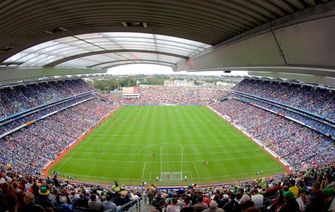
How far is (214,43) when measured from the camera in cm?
1655

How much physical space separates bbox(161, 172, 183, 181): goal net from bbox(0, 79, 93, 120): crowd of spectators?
19106 mm

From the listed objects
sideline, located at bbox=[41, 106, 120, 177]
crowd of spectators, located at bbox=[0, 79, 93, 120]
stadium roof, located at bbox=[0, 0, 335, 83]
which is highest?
stadium roof, located at bbox=[0, 0, 335, 83]

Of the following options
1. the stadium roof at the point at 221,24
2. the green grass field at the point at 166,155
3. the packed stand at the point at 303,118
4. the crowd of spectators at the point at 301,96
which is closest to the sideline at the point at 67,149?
the green grass field at the point at 166,155

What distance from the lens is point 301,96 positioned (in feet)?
154

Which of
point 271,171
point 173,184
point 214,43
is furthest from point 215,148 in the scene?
point 214,43

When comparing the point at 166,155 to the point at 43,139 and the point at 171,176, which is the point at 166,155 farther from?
the point at 43,139

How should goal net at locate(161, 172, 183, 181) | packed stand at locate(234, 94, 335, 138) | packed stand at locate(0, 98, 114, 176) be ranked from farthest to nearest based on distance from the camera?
1. packed stand at locate(234, 94, 335, 138)
2. packed stand at locate(0, 98, 114, 176)
3. goal net at locate(161, 172, 183, 181)

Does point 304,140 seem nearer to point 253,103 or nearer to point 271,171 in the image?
point 271,171

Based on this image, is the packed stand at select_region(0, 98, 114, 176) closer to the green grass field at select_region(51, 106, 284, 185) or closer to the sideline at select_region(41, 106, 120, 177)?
the sideline at select_region(41, 106, 120, 177)

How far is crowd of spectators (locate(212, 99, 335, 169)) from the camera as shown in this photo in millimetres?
31297

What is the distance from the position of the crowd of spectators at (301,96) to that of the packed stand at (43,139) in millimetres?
31174

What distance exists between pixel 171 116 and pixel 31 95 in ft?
91.9

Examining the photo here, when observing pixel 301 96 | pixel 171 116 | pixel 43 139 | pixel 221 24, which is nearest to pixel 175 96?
pixel 171 116

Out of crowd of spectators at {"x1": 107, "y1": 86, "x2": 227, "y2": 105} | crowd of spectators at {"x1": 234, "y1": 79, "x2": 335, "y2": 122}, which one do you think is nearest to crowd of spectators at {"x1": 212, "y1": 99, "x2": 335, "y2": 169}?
crowd of spectators at {"x1": 234, "y1": 79, "x2": 335, "y2": 122}
